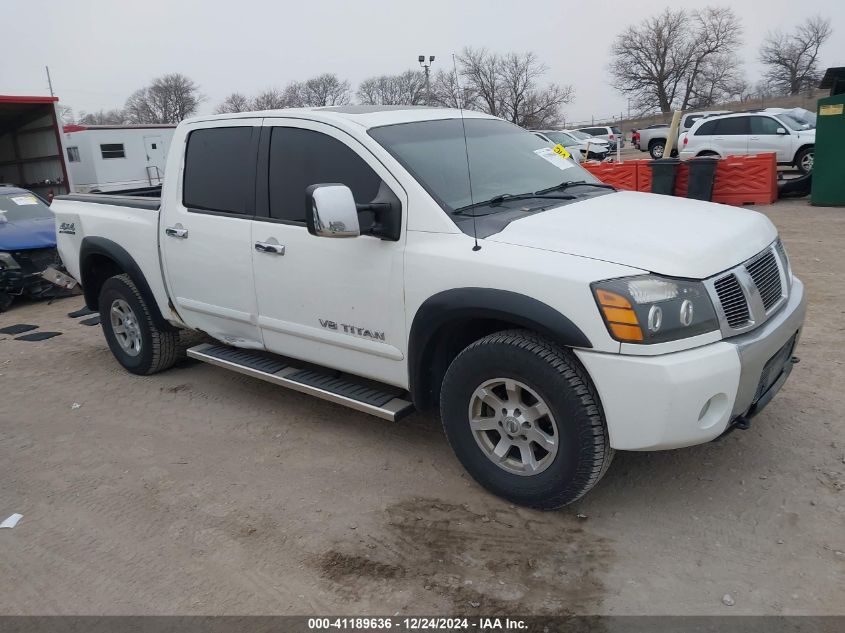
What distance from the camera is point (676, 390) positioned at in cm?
282

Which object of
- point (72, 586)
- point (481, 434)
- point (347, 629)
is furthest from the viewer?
point (481, 434)

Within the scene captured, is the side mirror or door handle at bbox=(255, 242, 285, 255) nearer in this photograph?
the side mirror

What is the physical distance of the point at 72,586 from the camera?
122 inches

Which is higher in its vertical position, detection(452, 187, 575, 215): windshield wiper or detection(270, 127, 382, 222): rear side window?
detection(270, 127, 382, 222): rear side window

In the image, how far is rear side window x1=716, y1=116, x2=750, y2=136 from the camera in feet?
56.2

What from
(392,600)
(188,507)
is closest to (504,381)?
(392,600)

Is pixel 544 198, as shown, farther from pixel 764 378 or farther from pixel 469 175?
pixel 764 378

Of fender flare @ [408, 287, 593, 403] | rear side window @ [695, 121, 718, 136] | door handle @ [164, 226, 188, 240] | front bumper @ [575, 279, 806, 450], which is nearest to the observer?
front bumper @ [575, 279, 806, 450]

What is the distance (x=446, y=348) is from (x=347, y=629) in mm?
1457

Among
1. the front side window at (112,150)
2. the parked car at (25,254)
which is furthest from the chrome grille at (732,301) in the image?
the front side window at (112,150)

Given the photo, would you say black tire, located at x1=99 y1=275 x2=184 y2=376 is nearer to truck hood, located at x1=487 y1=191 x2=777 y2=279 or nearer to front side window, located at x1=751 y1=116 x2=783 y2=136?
truck hood, located at x1=487 y1=191 x2=777 y2=279

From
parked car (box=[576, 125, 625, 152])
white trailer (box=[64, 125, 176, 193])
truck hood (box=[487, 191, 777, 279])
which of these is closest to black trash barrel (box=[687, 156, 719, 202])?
truck hood (box=[487, 191, 777, 279])

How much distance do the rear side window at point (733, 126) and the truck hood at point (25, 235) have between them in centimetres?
1506

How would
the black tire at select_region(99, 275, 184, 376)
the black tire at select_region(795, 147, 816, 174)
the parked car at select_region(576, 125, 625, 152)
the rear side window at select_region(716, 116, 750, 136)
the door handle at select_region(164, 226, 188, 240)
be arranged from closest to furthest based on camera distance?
the door handle at select_region(164, 226, 188, 240)
the black tire at select_region(99, 275, 184, 376)
the black tire at select_region(795, 147, 816, 174)
the rear side window at select_region(716, 116, 750, 136)
the parked car at select_region(576, 125, 625, 152)
